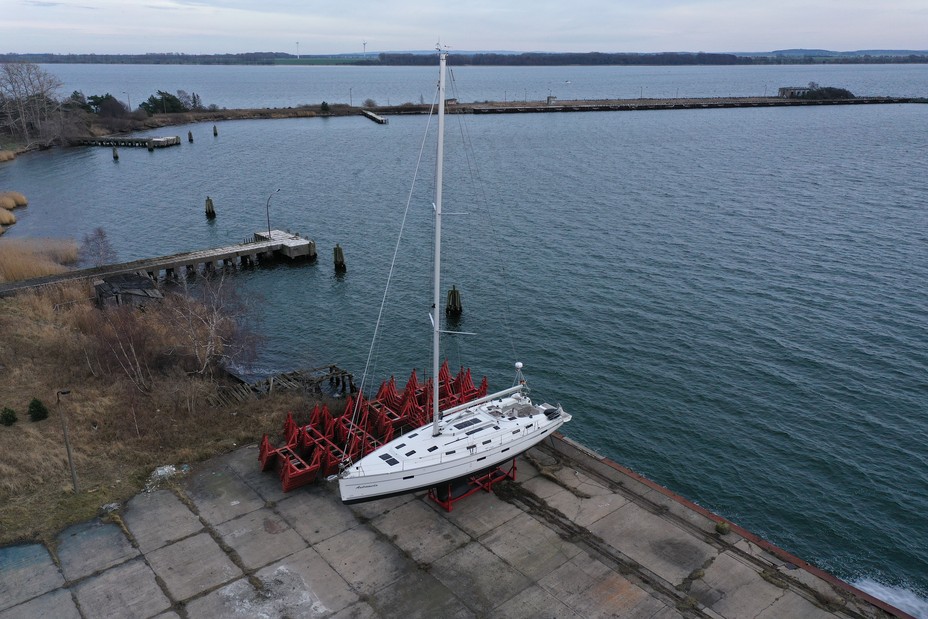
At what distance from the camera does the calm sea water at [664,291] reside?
3112cm

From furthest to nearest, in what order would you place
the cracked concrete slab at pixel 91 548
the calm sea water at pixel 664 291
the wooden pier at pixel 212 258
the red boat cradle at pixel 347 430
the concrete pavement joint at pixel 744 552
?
the wooden pier at pixel 212 258 → the calm sea water at pixel 664 291 → the red boat cradle at pixel 347 430 → the cracked concrete slab at pixel 91 548 → the concrete pavement joint at pixel 744 552

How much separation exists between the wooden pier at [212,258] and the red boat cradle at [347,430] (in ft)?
102

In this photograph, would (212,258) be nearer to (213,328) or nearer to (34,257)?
(34,257)

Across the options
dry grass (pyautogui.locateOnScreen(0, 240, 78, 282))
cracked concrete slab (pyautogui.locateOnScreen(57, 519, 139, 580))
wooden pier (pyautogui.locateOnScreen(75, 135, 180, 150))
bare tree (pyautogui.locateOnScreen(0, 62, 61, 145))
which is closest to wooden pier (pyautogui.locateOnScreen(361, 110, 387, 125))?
wooden pier (pyautogui.locateOnScreen(75, 135, 180, 150))

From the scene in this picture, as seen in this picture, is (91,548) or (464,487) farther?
(464,487)

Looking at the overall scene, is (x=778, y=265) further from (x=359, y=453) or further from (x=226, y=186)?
(x=226, y=186)

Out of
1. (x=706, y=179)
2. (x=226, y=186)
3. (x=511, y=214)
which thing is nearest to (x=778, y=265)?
(x=511, y=214)

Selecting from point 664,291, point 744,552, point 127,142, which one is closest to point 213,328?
point 744,552

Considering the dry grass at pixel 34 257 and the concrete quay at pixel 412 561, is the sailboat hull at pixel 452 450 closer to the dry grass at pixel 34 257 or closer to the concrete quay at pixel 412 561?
the concrete quay at pixel 412 561

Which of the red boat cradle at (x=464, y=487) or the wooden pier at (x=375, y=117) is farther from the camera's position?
the wooden pier at (x=375, y=117)

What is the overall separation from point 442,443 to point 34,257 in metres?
48.9

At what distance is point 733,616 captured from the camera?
19156mm

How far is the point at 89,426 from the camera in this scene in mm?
29109

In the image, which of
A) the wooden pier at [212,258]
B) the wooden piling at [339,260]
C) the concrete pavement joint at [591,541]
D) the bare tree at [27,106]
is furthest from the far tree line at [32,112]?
the concrete pavement joint at [591,541]
